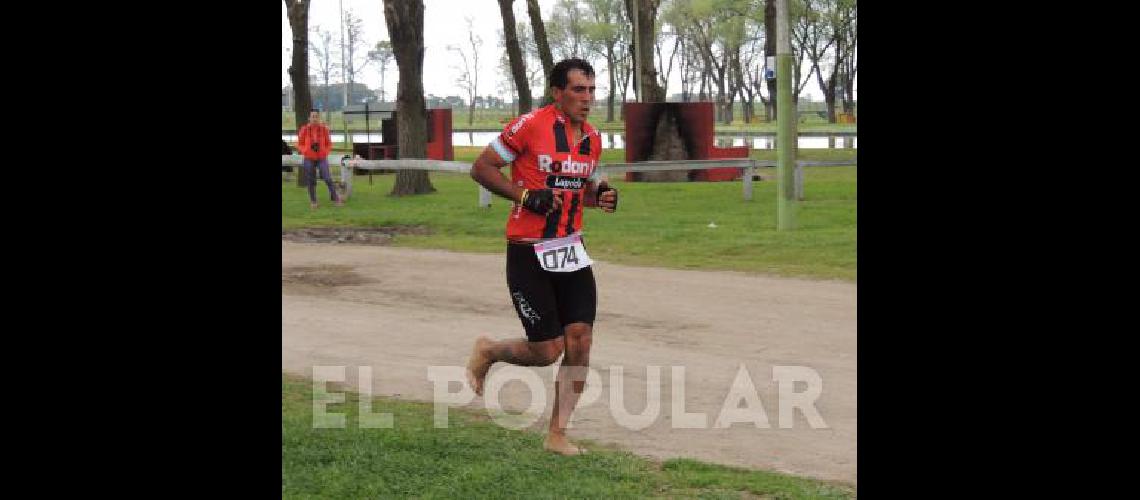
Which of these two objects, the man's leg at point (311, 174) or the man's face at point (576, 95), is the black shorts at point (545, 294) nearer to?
the man's face at point (576, 95)

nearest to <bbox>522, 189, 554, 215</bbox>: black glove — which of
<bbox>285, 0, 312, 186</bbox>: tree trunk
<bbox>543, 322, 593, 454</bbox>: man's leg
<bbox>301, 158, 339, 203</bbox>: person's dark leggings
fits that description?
<bbox>543, 322, 593, 454</bbox>: man's leg

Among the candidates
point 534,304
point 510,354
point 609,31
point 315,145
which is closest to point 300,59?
point 315,145

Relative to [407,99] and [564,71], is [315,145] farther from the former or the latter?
[564,71]

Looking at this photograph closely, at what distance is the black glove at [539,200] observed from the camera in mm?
6957

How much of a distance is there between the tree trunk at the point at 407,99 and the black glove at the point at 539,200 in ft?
67.8

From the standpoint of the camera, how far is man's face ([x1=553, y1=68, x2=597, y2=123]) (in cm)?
700

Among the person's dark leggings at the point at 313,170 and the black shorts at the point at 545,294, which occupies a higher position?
the person's dark leggings at the point at 313,170

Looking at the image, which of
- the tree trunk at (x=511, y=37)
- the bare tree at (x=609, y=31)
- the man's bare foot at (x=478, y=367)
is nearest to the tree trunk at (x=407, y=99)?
the tree trunk at (x=511, y=37)

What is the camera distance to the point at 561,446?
24.2ft

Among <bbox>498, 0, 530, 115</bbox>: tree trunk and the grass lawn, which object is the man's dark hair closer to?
the grass lawn

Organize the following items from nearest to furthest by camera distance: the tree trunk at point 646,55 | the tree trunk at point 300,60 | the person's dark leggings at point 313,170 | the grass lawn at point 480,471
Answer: the grass lawn at point 480,471 < the person's dark leggings at point 313,170 < the tree trunk at point 300,60 < the tree trunk at point 646,55

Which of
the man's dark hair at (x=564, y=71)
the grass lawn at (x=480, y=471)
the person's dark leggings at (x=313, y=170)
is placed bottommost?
the grass lawn at (x=480, y=471)
